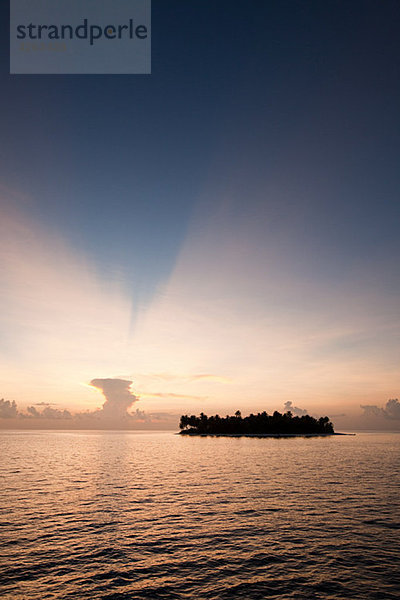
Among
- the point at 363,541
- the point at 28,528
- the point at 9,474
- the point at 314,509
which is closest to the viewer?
the point at 363,541

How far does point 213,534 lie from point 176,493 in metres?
22.8

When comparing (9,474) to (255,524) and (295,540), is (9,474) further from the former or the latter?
(295,540)

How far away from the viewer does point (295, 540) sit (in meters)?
32.4

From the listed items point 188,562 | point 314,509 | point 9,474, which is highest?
point 188,562

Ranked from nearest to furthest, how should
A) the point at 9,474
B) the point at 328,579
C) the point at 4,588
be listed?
the point at 4,588 < the point at 328,579 < the point at 9,474

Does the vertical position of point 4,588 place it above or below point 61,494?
above

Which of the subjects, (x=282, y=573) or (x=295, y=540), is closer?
(x=282, y=573)

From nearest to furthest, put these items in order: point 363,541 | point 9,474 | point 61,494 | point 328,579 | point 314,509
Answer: point 328,579 → point 363,541 → point 314,509 → point 61,494 → point 9,474

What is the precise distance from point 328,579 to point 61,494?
43.0m

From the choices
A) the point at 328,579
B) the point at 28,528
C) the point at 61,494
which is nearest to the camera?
the point at 328,579

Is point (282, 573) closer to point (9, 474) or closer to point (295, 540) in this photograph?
point (295, 540)

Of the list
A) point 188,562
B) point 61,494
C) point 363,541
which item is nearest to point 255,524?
point 363,541

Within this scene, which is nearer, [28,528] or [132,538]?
[132,538]

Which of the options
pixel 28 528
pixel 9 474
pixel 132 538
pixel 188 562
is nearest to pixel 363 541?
pixel 188 562
